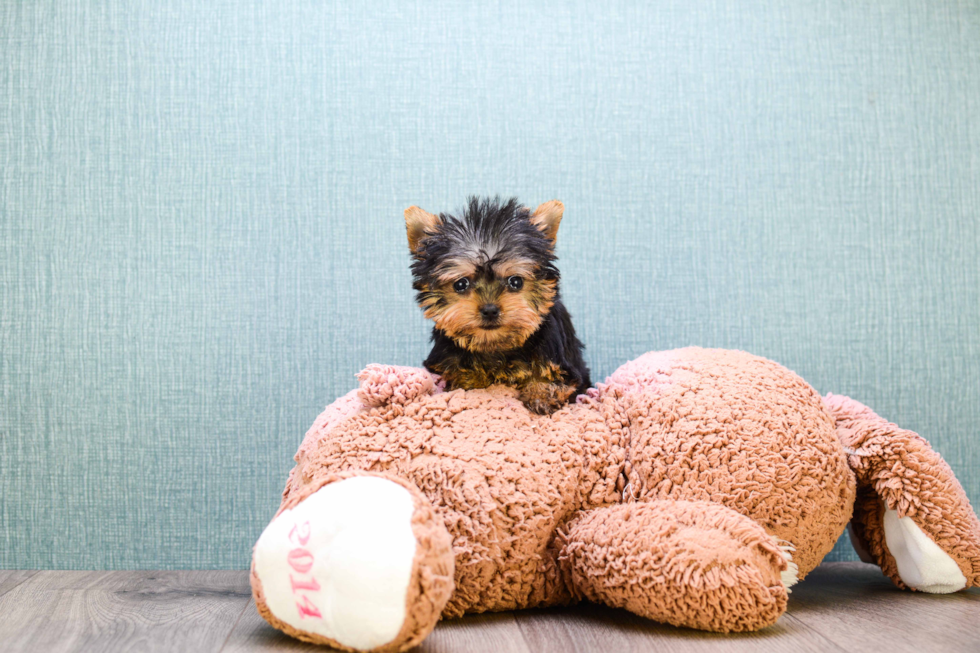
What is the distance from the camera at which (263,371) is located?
1941 mm

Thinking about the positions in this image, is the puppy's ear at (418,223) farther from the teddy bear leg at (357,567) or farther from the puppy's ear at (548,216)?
the teddy bear leg at (357,567)

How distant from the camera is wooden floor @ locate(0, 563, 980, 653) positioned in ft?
4.01

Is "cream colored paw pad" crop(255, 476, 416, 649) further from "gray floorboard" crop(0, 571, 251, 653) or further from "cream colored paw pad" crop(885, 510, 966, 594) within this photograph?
"cream colored paw pad" crop(885, 510, 966, 594)

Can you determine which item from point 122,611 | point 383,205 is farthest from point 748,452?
point 122,611

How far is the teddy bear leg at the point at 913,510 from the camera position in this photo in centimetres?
148

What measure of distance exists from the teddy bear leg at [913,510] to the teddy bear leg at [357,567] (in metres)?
1.03

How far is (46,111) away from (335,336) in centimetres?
107

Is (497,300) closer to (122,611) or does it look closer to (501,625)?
(501,625)

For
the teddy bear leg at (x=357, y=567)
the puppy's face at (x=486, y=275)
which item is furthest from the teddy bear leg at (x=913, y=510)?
the teddy bear leg at (x=357, y=567)

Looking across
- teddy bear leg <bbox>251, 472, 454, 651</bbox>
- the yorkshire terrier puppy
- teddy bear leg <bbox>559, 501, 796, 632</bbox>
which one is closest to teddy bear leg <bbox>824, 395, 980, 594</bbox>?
teddy bear leg <bbox>559, 501, 796, 632</bbox>

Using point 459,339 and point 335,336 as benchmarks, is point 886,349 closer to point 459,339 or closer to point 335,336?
point 459,339

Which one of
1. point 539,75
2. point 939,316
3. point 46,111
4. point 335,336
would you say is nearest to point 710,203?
point 539,75

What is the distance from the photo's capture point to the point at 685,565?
1.18 m

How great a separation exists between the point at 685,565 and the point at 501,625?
1.29ft
